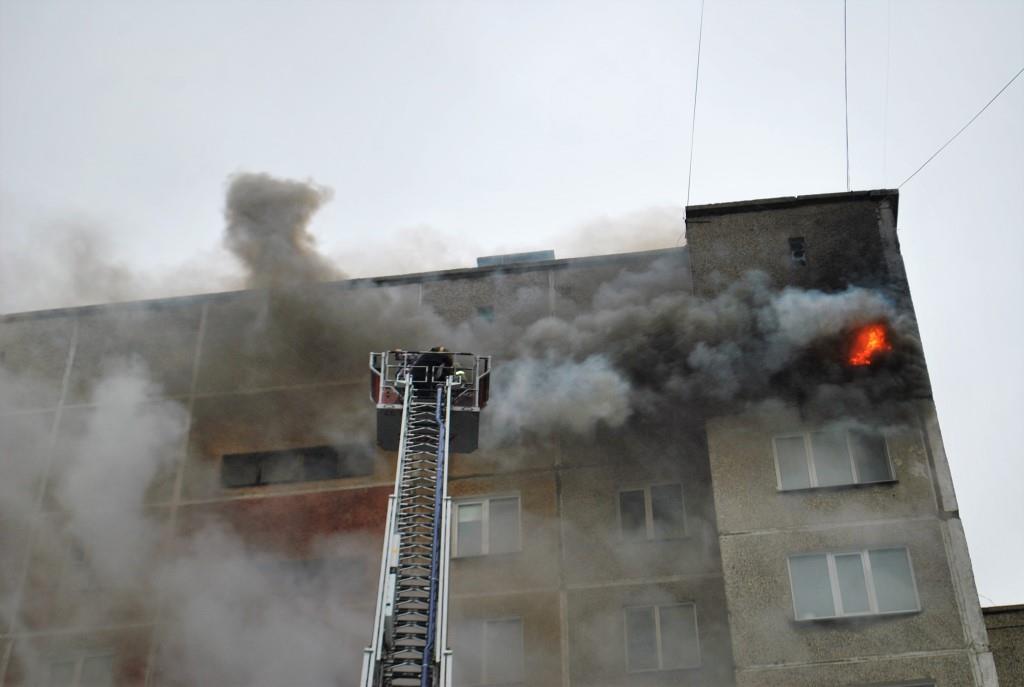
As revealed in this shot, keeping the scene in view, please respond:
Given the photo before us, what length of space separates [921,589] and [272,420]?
33.6ft

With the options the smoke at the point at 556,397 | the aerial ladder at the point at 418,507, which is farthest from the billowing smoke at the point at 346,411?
the aerial ladder at the point at 418,507

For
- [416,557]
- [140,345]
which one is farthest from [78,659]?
[416,557]

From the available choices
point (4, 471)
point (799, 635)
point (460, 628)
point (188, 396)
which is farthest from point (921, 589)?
point (4, 471)

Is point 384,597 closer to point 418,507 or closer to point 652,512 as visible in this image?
point 418,507

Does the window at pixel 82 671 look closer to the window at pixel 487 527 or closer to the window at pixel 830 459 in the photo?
the window at pixel 487 527

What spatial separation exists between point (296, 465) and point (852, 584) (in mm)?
8738

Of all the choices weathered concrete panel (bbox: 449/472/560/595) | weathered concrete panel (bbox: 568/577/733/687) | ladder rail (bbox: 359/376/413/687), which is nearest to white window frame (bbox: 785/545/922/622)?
weathered concrete panel (bbox: 568/577/733/687)

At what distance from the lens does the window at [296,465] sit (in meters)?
18.6

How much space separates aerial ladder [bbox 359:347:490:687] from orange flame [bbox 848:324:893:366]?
524 cm

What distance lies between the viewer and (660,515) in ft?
55.6

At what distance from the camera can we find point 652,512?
55.6 ft

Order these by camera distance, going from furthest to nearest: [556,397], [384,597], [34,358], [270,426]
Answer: [34,358]
[270,426]
[556,397]
[384,597]

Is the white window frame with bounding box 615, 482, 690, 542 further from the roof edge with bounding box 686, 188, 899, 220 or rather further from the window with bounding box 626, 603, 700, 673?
the roof edge with bounding box 686, 188, 899, 220

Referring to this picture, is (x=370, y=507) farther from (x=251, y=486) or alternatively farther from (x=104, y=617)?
(x=104, y=617)
